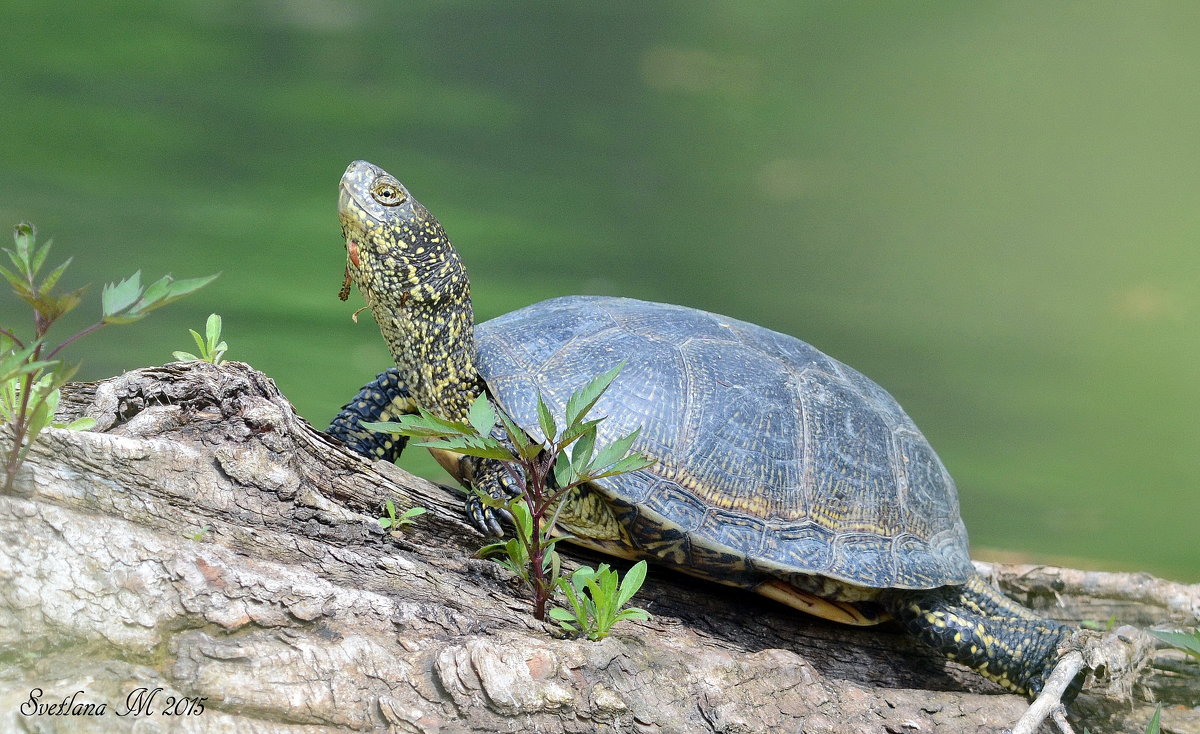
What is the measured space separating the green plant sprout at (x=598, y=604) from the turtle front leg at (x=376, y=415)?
0.91 metres

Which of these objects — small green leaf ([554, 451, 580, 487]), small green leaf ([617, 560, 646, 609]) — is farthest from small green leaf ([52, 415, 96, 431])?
small green leaf ([617, 560, 646, 609])

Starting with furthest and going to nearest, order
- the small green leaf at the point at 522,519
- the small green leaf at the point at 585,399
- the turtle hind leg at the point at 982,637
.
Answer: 1. the turtle hind leg at the point at 982,637
2. the small green leaf at the point at 522,519
3. the small green leaf at the point at 585,399

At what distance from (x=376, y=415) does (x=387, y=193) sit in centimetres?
67

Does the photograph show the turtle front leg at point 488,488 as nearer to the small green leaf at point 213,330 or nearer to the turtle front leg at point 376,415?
the turtle front leg at point 376,415

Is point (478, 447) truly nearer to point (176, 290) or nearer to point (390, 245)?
point (176, 290)

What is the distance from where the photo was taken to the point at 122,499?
4.67 feet

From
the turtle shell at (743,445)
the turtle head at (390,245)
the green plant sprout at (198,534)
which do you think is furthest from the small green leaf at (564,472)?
the turtle head at (390,245)

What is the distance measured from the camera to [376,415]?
2.36 m

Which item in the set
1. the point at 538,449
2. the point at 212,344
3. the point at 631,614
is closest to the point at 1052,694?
the point at 631,614

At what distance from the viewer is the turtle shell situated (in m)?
1.93

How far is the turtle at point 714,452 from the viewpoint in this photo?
6.37 feet

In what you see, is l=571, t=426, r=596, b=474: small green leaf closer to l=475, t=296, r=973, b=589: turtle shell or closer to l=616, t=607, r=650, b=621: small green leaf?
l=616, t=607, r=650, b=621: small green leaf

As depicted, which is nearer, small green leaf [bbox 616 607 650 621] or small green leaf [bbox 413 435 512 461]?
small green leaf [bbox 413 435 512 461]

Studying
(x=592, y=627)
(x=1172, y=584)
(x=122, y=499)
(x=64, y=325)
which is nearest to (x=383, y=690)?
(x=592, y=627)
